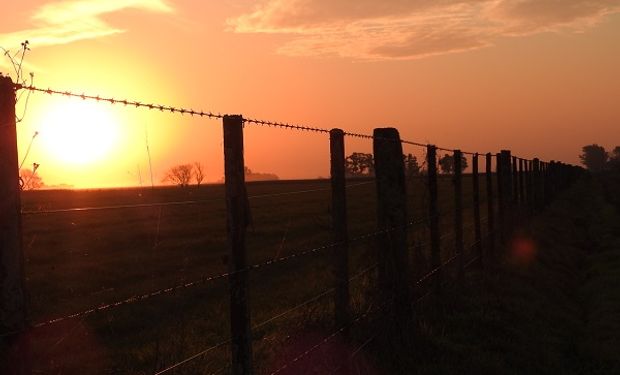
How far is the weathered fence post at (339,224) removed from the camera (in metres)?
5.77

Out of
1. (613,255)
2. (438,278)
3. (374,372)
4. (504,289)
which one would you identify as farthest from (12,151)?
(613,255)

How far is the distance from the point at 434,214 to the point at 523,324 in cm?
202

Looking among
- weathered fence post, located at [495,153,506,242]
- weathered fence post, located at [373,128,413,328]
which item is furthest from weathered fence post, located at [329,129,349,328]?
weathered fence post, located at [495,153,506,242]

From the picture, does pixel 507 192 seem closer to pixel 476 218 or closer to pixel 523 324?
pixel 476 218

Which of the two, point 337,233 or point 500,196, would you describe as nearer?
point 337,233

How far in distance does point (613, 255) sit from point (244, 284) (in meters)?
11.9

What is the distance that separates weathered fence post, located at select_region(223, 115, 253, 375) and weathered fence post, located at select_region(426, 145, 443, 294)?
5.21m

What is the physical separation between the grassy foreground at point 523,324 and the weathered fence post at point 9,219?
13.7ft

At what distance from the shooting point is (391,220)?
753 cm

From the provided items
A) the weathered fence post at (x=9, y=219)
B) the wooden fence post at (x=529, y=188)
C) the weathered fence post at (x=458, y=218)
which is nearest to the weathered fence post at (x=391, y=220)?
the weathered fence post at (x=458, y=218)

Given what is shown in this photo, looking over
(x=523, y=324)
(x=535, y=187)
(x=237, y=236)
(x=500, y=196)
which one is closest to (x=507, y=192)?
(x=500, y=196)

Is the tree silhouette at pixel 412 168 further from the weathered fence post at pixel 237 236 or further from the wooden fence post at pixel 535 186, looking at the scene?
the wooden fence post at pixel 535 186

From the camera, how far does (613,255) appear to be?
45.3ft

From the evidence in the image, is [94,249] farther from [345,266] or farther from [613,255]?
[345,266]
